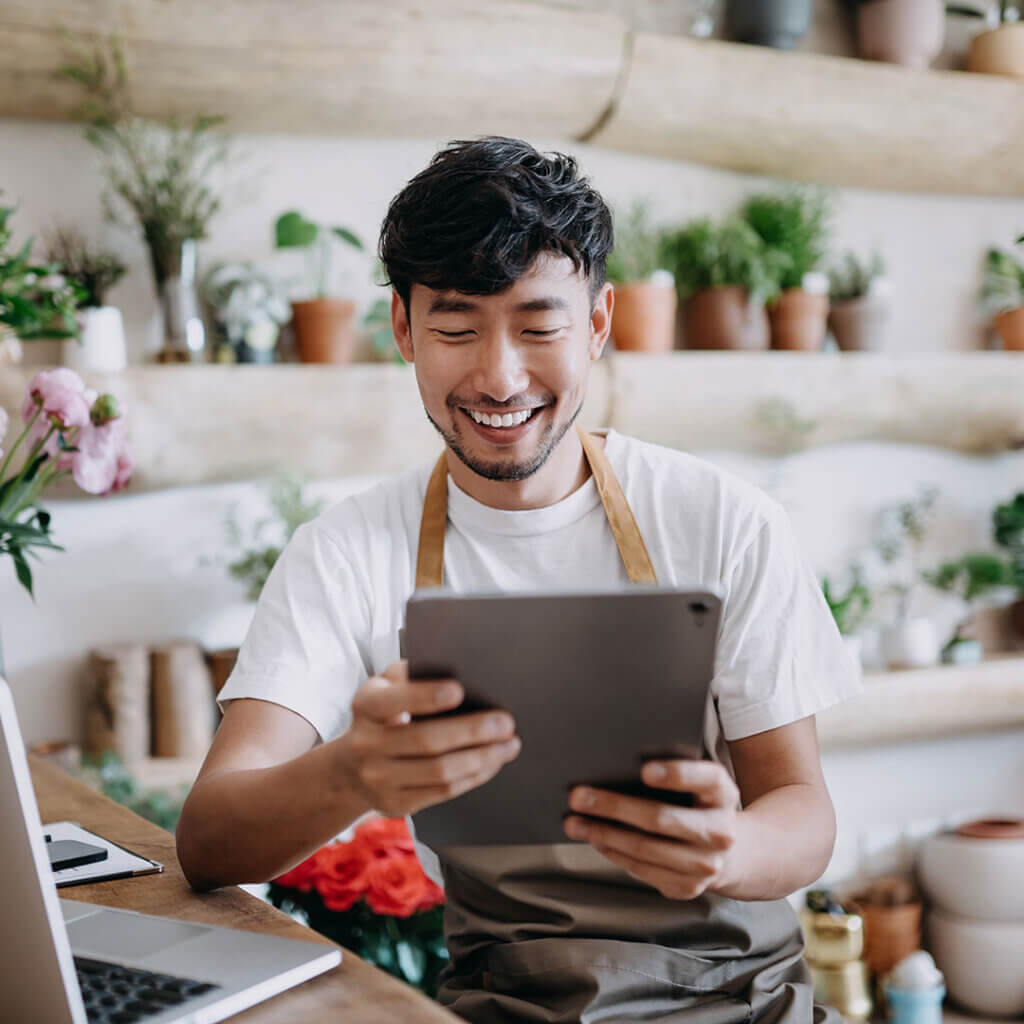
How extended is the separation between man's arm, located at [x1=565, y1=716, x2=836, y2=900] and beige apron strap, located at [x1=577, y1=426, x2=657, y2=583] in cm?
22

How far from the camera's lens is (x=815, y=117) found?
3.01 m

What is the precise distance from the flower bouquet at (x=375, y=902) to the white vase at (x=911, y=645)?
169 cm

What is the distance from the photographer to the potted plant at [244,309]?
2582 millimetres

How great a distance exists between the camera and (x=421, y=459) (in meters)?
2.66

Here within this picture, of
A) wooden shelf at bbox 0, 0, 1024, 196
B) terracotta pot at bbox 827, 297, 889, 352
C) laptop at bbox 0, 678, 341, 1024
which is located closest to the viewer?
laptop at bbox 0, 678, 341, 1024

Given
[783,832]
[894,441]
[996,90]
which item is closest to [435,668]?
[783,832]

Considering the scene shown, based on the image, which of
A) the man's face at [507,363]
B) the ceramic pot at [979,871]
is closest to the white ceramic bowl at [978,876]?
the ceramic pot at [979,871]

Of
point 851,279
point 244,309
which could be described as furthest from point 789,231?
point 244,309

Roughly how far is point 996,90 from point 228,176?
208cm

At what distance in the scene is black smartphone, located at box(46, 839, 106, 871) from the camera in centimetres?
124

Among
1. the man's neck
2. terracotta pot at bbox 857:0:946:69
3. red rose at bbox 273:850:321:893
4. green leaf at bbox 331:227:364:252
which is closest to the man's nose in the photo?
the man's neck

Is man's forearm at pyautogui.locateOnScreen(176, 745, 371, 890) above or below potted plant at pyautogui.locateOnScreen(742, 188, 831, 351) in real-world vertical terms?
below

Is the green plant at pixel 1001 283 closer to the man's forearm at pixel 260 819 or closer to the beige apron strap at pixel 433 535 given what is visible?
the beige apron strap at pixel 433 535

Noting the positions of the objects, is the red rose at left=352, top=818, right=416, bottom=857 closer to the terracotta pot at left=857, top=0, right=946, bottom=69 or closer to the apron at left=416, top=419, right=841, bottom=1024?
the apron at left=416, top=419, right=841, bottom=1024
